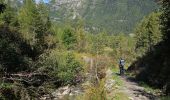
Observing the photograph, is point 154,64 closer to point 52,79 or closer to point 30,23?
point 52,79

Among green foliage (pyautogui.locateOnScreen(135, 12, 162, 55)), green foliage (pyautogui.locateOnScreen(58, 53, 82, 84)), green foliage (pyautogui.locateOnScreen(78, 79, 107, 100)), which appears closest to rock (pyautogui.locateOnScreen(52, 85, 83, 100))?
green foliage (pyautogui.locateOnScreen(58, 53, 82, 84))

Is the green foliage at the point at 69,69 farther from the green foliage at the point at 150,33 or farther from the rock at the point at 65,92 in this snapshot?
the green foliage at the point at 150,33

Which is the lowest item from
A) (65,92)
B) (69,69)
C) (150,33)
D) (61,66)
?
(65,92)

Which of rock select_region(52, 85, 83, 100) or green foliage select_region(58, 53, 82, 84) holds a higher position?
green foliage select_region(58, 53, 82, 84)

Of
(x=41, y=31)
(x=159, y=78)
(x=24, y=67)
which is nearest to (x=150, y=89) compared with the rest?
(x=159, y=78)

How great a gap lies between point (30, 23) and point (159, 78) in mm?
55980

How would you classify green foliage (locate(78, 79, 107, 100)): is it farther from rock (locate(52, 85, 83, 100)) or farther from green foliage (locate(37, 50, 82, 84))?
green foliage (locate(37, 50, 82, 84))

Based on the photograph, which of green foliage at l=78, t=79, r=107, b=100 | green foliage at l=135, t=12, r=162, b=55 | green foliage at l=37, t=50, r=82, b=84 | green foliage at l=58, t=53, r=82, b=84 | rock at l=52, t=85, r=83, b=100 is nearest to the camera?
green foliage at l=78, t=79, r=107, b=100

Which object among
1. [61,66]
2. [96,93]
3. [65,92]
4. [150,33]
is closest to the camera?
[96,93]

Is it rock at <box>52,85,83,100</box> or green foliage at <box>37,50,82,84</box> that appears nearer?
rock at <box>52,85,83,100</box>

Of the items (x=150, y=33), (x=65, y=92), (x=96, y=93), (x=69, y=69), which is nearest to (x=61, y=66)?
(x=69, y=69)

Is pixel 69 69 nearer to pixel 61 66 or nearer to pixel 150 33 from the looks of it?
pixel 61 66

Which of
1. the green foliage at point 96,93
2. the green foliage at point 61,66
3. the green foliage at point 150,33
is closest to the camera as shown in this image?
the green foliage at point 96,93

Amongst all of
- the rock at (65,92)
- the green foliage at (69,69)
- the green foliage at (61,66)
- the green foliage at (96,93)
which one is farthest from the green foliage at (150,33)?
the green foliage at (96,93)
